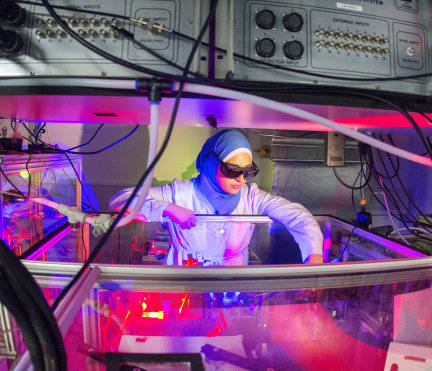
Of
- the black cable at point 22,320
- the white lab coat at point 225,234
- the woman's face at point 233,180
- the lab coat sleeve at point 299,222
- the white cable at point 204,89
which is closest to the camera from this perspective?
the black cable at point 22,320

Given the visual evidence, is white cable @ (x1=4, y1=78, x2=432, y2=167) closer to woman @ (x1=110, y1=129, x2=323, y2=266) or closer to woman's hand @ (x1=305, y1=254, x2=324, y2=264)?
woman @ (x1=110, y1=129, x2=323, y2=266)

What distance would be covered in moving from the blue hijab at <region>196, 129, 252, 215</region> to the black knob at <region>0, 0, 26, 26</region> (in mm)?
1401

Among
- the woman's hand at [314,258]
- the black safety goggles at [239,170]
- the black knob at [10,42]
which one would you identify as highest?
the black knob at [10,42]

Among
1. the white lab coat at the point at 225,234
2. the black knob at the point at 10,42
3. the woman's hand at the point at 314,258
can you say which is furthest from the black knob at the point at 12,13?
the woman's hand at the point at 314,258

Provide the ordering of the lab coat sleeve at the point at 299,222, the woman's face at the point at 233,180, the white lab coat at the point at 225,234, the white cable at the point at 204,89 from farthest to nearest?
the woman's face at the point at 233,180, the lab coat sleeve at the point at 299,222, the white lab coat at the point at 225,234, the white cable at the point at 204,89

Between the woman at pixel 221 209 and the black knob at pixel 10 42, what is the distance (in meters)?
0.79

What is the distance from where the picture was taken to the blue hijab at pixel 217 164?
6.24 ft

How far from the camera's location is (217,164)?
1.88 metres

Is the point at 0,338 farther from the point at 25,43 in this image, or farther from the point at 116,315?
the point at 25,43

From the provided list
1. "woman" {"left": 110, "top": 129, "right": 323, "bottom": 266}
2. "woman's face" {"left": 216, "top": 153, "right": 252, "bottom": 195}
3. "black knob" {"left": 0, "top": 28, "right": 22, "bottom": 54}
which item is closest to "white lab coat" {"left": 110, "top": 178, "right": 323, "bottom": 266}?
"woman" {"left": 110, "top": 129, "right": 323, "bottom": 266}

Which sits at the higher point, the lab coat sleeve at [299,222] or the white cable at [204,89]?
the white cable at [204,89]

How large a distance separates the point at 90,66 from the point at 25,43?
13cm

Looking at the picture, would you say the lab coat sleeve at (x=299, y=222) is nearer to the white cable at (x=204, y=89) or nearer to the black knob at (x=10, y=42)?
the white cable at (x=204, y=89)

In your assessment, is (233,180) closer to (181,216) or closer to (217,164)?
(217,164)
